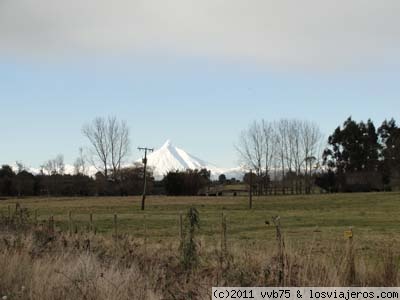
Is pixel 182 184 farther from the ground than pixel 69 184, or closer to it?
farther from the ground

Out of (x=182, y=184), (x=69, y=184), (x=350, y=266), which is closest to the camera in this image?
(x=350, y=266)

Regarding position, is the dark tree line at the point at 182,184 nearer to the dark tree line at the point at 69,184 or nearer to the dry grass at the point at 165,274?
the dark tree line at the point at 69,184

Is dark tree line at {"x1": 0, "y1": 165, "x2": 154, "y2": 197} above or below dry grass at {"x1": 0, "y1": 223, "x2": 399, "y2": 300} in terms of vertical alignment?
above

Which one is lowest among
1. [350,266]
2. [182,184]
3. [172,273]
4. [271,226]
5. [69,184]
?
[271,226]

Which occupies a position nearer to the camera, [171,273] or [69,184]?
[171,273]

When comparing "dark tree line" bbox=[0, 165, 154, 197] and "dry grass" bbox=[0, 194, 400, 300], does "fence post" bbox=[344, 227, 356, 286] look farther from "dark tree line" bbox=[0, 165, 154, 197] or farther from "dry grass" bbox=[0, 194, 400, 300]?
"dark tree line" bbox=[0, 165, 154, 197]

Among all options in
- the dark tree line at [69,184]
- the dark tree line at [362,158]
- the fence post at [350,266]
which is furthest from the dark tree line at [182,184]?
the fence post at [350,266]

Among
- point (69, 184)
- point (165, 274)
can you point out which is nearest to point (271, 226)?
point (165, 274)

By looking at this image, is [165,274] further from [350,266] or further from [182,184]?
[182,184]

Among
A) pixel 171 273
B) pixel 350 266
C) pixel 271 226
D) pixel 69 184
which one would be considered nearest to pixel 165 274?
pixel 171 273

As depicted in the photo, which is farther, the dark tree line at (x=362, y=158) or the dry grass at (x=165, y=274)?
the dark tree line at (x=362, y=158)

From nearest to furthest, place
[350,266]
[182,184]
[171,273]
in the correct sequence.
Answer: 1. [350,266]
2. [171,273]
3. [182,184]

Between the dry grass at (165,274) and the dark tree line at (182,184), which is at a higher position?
the dark tree line at (182,184)

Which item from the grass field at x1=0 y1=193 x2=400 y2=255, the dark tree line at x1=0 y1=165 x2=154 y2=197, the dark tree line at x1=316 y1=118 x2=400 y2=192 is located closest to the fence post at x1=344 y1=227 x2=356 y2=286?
the grass field at x1=0 y1=193 x2=400 y2=255
